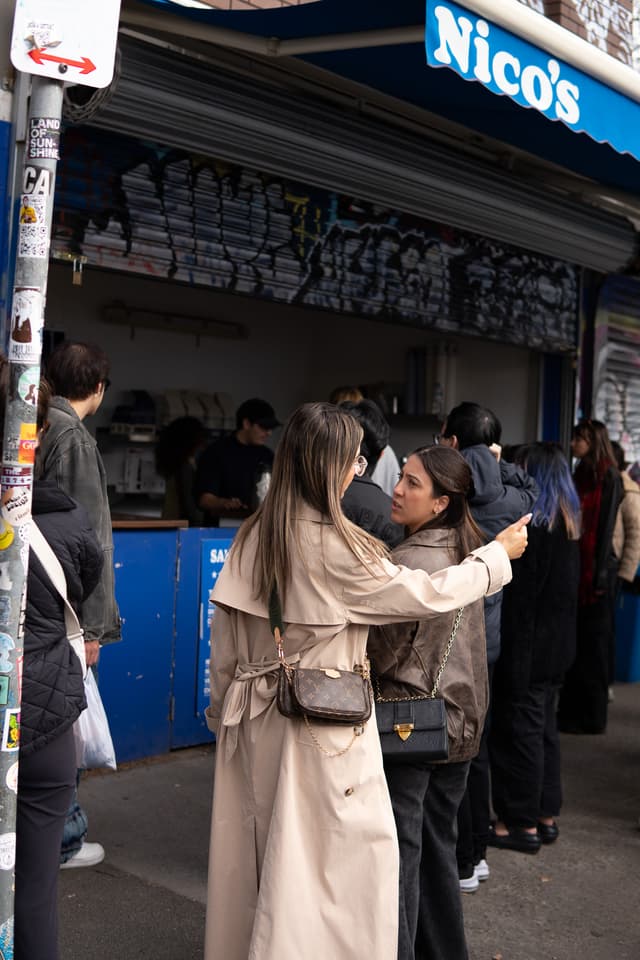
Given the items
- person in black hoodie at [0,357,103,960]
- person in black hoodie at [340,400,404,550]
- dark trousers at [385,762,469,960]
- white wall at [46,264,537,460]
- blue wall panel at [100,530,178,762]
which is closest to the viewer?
person in black hoodie at [0,357,103,960]

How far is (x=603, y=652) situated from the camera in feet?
23.8

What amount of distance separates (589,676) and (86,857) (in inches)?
145

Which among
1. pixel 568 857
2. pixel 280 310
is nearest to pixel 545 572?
pixel 568 857

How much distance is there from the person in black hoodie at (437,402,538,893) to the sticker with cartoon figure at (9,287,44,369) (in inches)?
94.8

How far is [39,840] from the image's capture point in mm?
2885

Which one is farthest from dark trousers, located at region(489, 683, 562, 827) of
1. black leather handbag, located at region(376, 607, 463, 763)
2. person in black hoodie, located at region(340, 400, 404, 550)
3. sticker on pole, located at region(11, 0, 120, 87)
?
sticker on pole, located at region(11, 0, 120, 87)

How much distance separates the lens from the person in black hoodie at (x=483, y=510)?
4547 millimetres

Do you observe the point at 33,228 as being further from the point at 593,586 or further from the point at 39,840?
the point at 593,586

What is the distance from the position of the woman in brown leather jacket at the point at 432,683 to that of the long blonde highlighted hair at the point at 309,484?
1.52 feet

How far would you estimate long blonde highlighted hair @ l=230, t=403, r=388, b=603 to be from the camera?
307cm

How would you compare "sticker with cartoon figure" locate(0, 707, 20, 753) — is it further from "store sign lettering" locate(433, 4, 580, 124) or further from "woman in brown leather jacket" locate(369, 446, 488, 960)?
"store sign lettering" locate(433, 4, 580, 124)

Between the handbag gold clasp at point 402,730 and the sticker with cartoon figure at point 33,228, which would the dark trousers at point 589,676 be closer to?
the handbag gold clasp at point 402,730

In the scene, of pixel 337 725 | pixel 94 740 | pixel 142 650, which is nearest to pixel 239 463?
pixel 142 650

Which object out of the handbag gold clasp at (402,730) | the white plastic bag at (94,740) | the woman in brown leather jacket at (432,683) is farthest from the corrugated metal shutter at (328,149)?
the handbag gold clasp at (402,730)
